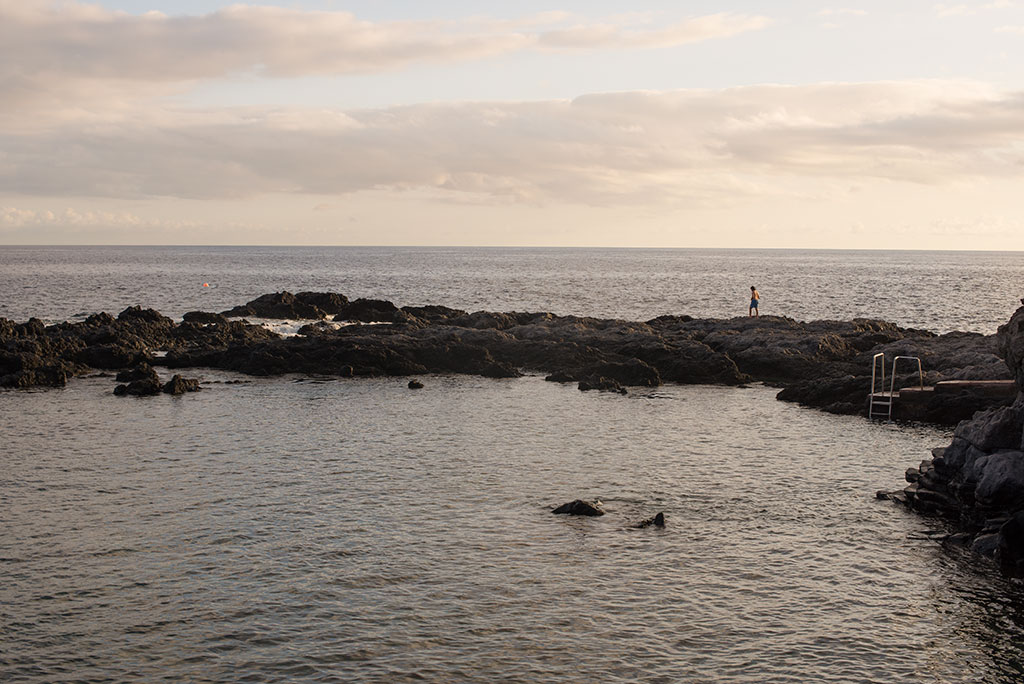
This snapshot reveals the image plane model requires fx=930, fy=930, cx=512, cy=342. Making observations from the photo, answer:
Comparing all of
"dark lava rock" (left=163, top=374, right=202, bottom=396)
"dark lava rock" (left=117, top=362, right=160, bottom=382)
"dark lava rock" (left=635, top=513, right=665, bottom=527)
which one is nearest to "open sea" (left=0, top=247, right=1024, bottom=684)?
"dark lava rock" (left=635, top=513, right=665, bottom=527)

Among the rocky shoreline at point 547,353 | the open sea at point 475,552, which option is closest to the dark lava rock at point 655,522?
the open sea at point 475,552

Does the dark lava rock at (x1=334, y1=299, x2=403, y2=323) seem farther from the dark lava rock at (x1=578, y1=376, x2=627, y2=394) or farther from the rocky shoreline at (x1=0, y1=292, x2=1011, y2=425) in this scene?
the dark lava rock at (x1=578, y1=376, x2=627, y2=394)

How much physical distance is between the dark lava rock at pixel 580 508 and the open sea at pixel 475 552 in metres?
0.45

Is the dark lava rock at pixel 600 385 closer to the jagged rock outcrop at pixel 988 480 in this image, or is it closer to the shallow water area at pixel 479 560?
the shallow water area at pixel 479 560

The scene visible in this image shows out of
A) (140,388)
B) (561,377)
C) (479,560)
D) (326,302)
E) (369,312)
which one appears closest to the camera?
(479,560)

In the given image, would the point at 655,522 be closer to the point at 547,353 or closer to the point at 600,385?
the point at 600,385

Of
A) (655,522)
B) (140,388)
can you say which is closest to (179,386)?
(140,388)

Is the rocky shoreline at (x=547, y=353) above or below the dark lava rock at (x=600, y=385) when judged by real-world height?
above

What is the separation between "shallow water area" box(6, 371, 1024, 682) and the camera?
16.6 metres

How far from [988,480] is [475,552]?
41.6 feet

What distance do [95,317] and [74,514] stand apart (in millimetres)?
46125

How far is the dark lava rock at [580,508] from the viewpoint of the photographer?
24453 mm

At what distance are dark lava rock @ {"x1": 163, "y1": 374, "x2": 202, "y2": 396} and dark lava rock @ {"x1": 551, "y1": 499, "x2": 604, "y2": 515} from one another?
26116mm

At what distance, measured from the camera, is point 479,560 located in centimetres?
2128
